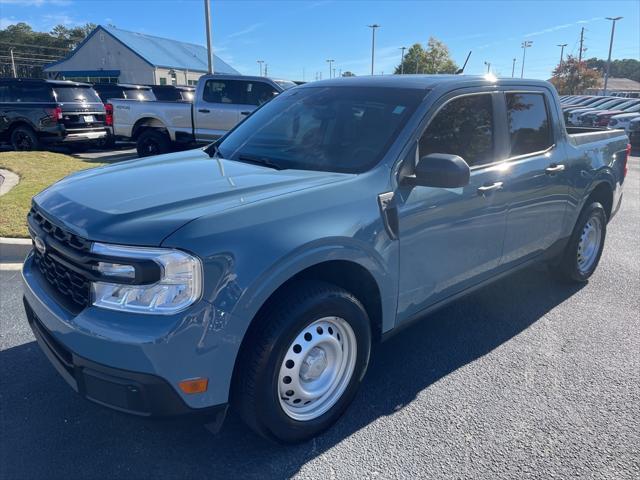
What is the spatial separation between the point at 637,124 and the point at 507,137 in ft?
60.7

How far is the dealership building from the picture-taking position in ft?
153

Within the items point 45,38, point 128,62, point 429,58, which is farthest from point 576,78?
point 45,38

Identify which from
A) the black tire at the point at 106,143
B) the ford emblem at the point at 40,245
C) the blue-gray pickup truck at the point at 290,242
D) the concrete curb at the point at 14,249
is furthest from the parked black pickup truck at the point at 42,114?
the ford emblem at the point at 40,245

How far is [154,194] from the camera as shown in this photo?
2.54 meters

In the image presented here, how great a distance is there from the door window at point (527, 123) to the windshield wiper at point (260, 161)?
1755mm

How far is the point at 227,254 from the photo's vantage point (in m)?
2.15

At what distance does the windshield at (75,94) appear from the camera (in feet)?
42.5

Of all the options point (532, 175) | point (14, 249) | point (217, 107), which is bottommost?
point (14, 249)

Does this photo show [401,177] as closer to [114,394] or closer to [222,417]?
[222,417]

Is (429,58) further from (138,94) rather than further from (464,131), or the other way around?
(464,131)

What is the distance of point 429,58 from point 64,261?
59987 millimetres

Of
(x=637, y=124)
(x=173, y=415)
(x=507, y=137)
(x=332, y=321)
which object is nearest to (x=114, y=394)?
(x=173, y=415)

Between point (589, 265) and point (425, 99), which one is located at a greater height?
point (425, 99)

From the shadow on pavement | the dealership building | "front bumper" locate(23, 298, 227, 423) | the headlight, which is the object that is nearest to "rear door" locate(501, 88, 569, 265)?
the shadow on pavement
